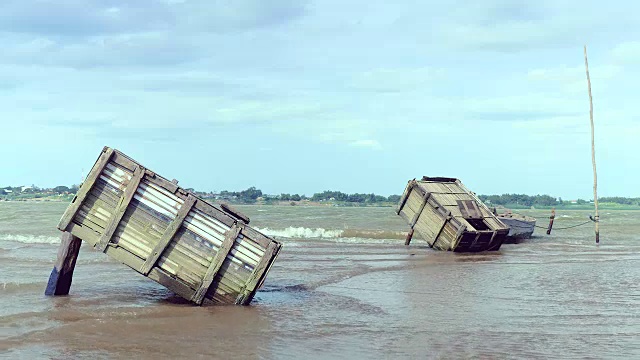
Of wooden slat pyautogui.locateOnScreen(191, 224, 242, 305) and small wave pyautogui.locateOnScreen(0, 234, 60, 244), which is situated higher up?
wooden slat pyautogui.locateOnScreen(191, 224, 242, 305)

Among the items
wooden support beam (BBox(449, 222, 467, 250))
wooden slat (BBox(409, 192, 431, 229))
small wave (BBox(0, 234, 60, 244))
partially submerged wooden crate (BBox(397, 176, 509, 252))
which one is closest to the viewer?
wooden support beam (BBox(449, 222, 467, 250))

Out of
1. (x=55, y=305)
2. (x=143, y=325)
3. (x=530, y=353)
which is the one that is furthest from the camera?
(x=55, y=305)

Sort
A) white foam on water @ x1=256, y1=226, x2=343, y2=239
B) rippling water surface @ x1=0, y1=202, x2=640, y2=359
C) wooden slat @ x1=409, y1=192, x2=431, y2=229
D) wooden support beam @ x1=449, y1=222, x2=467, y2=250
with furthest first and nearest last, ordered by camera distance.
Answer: white foam on water @ x1=256, y1=226, x2=343, y2=239 < wooden slat @ x1=409, y1=192, x2=431, y2=229 < wooden support beam @ x1=449, y1=222, x2=467, y2=250 < rippling water surface @ x1=0, y1=202, x2=640, y2=359

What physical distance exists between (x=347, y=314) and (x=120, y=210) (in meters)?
4.67

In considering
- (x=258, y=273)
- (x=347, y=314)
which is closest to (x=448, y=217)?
(x=347, y=314)

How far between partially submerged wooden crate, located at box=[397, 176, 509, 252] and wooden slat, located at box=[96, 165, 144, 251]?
52.8 ft

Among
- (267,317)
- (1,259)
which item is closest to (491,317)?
(267,317)

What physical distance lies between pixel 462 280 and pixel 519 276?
201 cm

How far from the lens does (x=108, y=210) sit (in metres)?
12.7

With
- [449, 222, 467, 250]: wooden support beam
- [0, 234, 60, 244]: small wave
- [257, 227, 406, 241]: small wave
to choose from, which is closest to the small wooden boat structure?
[257, 227, 406, 241]: small wave

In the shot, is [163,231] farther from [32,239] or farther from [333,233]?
[333,233]

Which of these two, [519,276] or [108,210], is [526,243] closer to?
[519,276]

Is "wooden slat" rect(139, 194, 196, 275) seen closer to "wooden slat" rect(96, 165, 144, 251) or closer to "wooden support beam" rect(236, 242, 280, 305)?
"wooden slat" rect(96, 165, 144, 251)

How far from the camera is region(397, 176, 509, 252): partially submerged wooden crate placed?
86.8 ft
